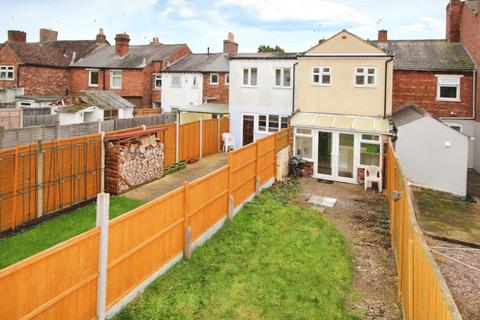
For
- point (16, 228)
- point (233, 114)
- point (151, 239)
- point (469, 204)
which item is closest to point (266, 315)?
point (151, 239)

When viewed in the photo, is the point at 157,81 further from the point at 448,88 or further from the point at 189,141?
the point at 448,88

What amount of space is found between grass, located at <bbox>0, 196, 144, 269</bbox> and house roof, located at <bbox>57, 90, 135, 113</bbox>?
460 inches

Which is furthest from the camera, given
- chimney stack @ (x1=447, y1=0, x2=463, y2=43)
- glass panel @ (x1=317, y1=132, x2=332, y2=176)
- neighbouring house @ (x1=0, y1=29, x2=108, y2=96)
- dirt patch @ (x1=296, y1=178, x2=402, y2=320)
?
neighbouring house @ (x1=0, y1=29, x2=108, y2=96)

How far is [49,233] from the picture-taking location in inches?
444

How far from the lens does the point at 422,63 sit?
1019 inches

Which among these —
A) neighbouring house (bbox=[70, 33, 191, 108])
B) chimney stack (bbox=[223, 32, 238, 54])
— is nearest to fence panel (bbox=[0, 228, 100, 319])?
neighbouring house (bbox=[70, 33, 191, 108])

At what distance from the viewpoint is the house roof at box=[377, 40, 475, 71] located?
2500 cm

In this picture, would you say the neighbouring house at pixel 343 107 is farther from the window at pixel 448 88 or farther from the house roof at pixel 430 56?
the window at pixel 448 88

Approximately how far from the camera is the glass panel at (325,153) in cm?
1922

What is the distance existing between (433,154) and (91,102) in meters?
19.7

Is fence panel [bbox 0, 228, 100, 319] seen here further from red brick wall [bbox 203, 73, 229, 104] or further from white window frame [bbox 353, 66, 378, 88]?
red brick wall [bbox 203, 73, 229, 104]

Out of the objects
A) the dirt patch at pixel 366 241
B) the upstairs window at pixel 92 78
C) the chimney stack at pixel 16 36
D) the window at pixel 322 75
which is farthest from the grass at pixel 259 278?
the chimney stack at pixel 16 36

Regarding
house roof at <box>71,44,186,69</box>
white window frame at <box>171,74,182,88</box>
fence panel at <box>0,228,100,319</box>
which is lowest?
fence panel at <box>0,228,100,319</box>

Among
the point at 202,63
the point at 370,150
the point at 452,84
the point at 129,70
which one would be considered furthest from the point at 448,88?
the point at 129,70
